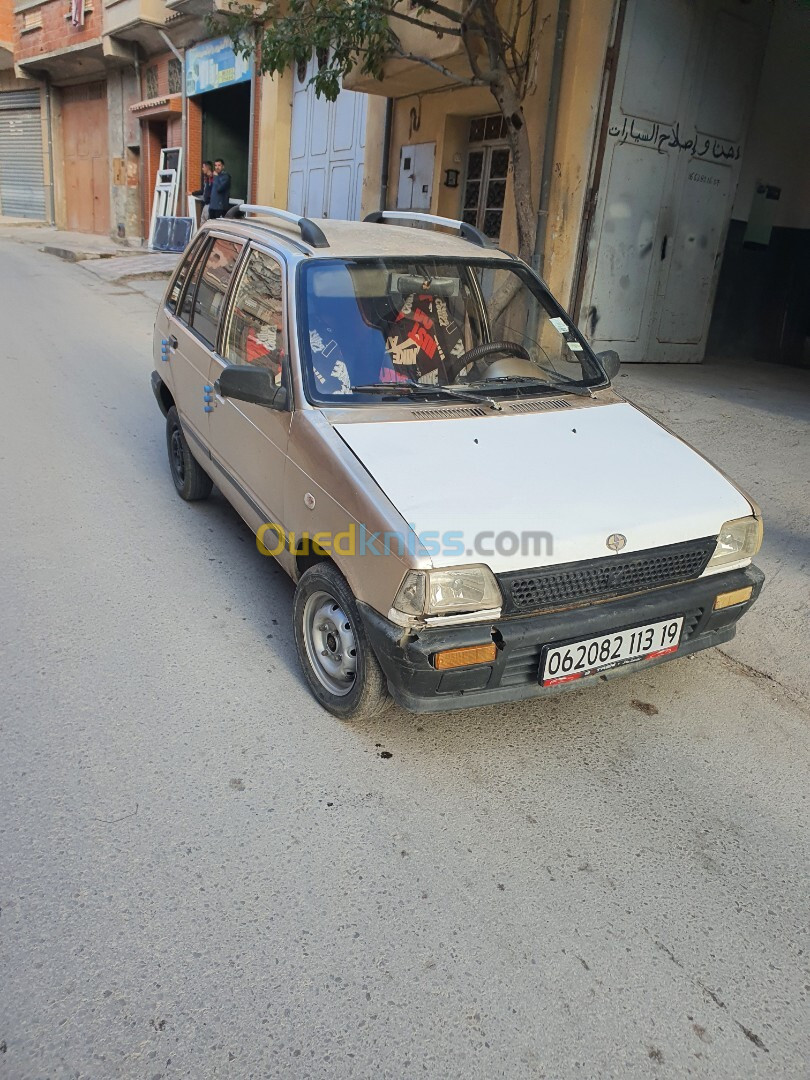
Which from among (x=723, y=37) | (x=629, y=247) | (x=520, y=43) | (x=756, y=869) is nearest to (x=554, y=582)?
(x=756, y=869)

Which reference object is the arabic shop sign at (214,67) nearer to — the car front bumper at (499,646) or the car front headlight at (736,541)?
the car front headlight at (736,541)

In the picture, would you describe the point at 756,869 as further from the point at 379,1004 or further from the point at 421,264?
the point at 421,264

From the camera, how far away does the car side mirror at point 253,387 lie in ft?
10.4

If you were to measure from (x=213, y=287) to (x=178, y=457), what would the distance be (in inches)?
49.1

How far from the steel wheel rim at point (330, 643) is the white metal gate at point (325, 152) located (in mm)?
11548

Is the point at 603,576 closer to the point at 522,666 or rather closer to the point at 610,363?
the point at 522,666

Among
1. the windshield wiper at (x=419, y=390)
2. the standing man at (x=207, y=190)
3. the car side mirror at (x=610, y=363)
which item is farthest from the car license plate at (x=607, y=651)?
the standing man at (x=207, y=190)

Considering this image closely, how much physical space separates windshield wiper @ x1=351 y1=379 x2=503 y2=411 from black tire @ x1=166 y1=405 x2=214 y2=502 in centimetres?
193

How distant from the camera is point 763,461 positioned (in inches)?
244

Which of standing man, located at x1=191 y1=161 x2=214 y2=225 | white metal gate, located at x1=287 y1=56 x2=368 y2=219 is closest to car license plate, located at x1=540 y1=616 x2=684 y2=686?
white metal gate, located at x1=287 y1=56 x2=368 y2=219

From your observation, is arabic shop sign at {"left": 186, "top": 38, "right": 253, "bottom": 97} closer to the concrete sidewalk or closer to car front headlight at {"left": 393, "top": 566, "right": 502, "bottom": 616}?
the concrete sidewalk

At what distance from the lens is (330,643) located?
313 centimetres

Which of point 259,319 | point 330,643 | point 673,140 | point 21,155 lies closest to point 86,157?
point 21,155

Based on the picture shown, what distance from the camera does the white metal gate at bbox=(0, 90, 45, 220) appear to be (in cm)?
2800
